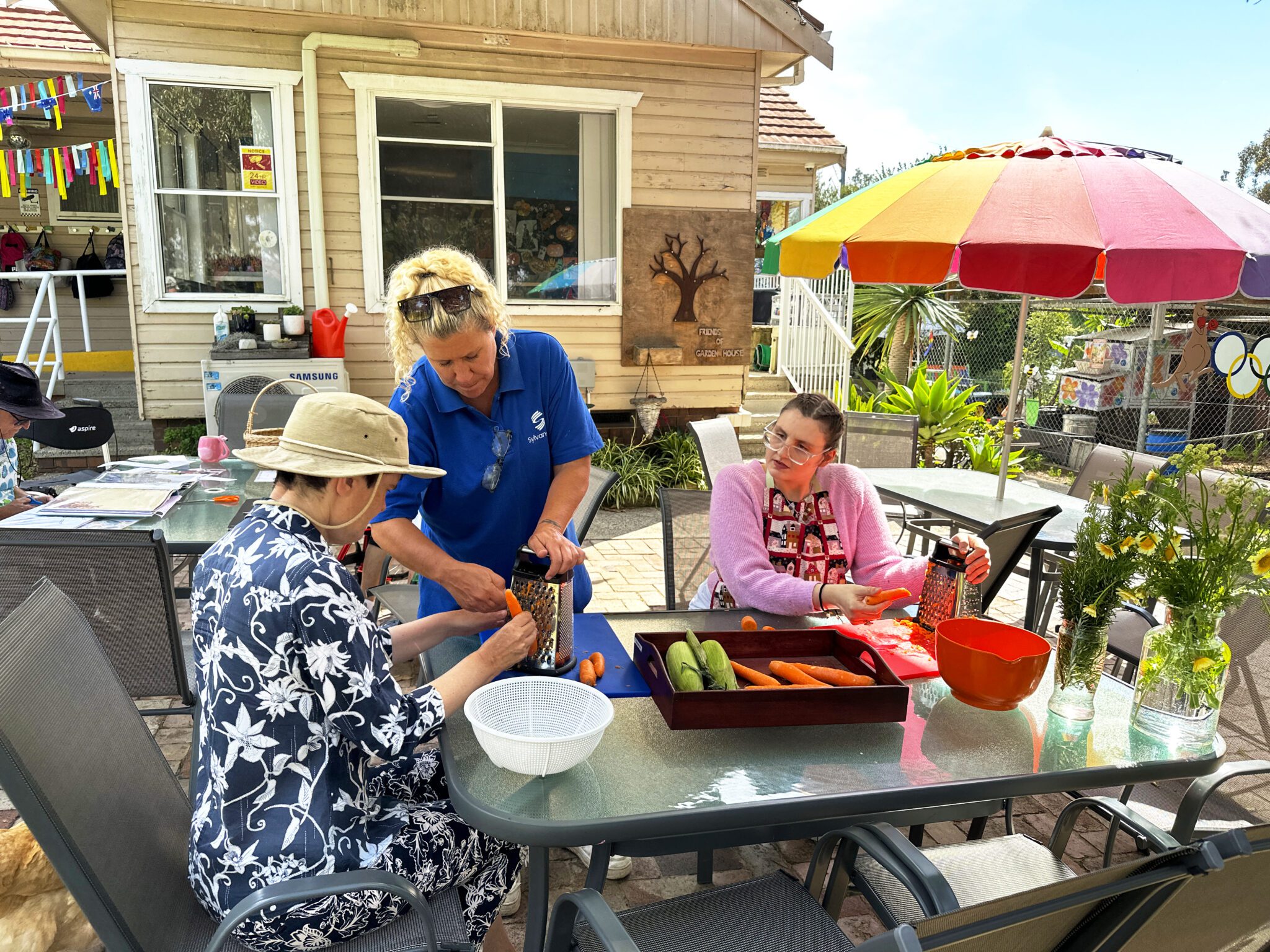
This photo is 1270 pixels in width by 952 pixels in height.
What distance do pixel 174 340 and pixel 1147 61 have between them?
298 ft

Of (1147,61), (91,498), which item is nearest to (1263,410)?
(91,498)

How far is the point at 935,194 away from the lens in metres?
3.39

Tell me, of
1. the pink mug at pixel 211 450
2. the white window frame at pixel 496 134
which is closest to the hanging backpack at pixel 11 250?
the white window frame at pixel 496 134

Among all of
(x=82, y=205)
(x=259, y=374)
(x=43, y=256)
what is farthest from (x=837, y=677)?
(x=82, y=205)

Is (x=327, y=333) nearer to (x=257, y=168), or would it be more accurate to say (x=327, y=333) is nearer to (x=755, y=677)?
(x=257, y=168)

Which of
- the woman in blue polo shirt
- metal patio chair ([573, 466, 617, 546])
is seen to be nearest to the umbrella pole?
metal patio chair ([573, 466, 617, 546])

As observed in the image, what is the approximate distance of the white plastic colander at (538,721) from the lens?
1.50 meters

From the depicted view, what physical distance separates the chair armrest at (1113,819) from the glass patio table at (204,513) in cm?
273

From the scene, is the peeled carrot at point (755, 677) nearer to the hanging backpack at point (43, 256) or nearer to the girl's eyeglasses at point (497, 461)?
the girl's eyeglasses at point (497, 461)

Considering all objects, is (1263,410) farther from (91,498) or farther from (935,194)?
(91,498)

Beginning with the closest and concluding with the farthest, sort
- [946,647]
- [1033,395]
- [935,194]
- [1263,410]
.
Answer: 1. [946,647]
2. [935,194]
3. [1263,410]
4. [1033,395]

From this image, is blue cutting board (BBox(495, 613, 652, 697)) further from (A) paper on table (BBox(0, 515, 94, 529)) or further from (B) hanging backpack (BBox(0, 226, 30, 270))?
(B) hanging backpack (BBox(0, 226, 30, 270))

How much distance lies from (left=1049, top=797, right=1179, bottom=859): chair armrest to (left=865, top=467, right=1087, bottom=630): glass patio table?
5.15 ft

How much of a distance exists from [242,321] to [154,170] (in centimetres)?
142
